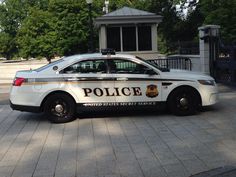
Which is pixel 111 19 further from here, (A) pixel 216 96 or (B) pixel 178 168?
Result: (B) pixel 178 168

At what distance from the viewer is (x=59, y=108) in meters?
9.92

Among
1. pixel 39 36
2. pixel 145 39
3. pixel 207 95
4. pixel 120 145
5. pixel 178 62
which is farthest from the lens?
pixel 39 36

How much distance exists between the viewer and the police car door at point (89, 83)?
991 cm

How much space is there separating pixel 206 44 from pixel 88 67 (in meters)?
9.48

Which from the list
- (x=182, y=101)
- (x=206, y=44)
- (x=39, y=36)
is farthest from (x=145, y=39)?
(x=39, y=36)

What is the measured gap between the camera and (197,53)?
2067cm

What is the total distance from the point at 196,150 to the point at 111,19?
20.2 meters

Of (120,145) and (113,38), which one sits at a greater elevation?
(113,38)

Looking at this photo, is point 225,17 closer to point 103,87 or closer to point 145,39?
point 145,39

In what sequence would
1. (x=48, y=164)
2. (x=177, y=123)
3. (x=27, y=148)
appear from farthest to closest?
1. (x=177, y=123)
2. (x=27, y=148)
3. (x=48, y=164)

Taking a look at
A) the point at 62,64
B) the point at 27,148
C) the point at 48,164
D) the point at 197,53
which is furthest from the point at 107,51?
the point at 197,53

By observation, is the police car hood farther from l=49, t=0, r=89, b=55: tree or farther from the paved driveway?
l=49, t=0, r=89, b=55: tree

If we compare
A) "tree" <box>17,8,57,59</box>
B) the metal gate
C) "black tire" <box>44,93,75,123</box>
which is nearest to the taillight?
"black tire" <box>44,93,75,123</box>

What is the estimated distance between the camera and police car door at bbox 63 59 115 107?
390 inches
